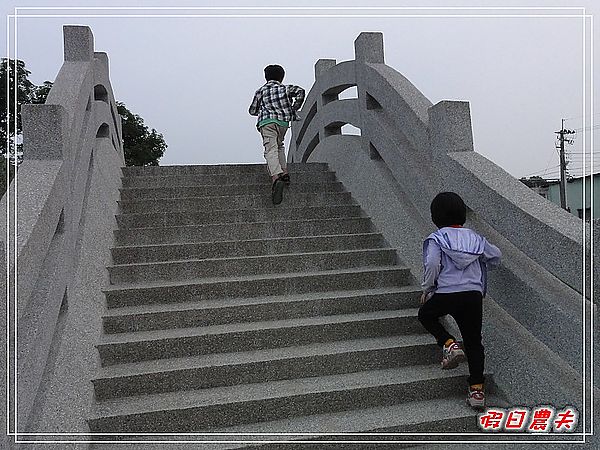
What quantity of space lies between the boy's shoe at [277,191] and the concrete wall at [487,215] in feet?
3.04

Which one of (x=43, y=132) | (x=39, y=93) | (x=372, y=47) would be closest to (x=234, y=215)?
(x=43, y=132)

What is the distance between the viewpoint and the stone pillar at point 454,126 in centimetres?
396

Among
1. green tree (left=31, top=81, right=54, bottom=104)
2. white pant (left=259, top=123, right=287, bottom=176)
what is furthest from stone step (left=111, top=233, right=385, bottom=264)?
green tree (left=31, top=81, right=54, bottom=104)

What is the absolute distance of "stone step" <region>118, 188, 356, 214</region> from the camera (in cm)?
524

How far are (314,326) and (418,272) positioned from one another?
3.92ft

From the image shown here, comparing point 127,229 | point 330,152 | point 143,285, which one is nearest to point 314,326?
point 143,285

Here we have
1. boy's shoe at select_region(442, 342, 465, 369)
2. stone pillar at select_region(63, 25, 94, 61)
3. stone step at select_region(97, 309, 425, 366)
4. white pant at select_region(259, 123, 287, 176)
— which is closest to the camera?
boy's shoe at select_region(442, 342, 465, 369)

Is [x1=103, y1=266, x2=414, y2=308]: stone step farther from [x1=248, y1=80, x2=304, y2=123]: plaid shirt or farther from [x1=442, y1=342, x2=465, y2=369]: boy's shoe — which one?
[x1=248, y1=80, x2=304, y2=123]: plaid shirt

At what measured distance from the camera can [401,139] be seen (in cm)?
505

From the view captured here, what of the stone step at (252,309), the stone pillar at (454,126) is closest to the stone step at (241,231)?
the stone step at (252,309)

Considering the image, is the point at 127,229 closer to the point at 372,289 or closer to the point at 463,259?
the point at 372,289

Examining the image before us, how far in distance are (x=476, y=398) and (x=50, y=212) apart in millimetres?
2873

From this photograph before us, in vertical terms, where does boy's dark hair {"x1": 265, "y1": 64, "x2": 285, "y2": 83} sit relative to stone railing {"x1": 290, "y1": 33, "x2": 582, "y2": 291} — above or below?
above

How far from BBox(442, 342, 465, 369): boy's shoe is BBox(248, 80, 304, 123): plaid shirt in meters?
3.56
